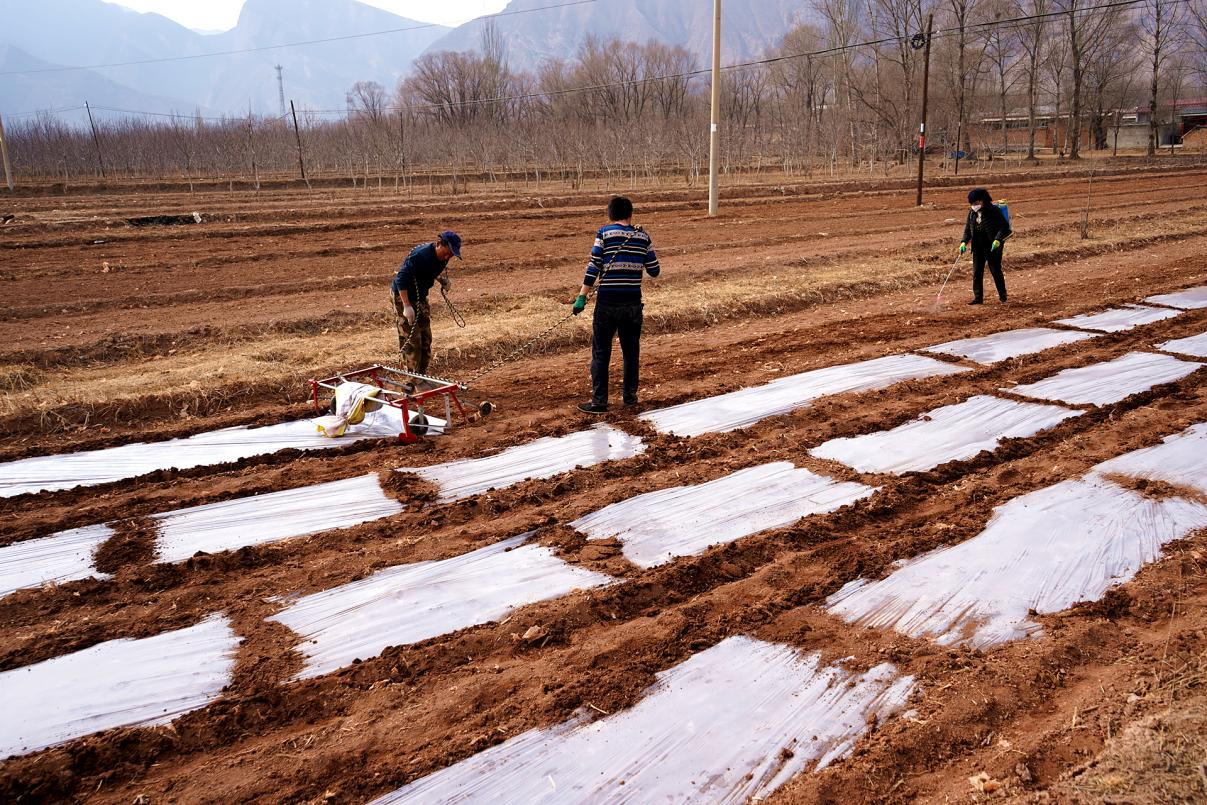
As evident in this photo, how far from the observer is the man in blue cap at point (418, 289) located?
25.1ft

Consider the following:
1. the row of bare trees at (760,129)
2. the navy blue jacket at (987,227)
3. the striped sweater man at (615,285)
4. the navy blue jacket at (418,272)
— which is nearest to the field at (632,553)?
the striped sweater man at (615,285)

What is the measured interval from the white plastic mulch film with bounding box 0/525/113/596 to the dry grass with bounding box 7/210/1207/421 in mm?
2850

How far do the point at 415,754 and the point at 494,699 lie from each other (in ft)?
1.47

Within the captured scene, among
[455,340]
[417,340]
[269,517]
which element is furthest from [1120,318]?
[269,517]

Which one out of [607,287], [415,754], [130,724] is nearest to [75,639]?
[130,724]

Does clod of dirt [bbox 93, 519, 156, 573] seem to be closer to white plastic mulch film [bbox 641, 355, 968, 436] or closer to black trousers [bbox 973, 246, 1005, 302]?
white plastic mulch film [bbox 641, 355, 968, 436]

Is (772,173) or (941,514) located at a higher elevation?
(772,173)

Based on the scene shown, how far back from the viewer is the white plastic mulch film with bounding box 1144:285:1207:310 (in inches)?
434

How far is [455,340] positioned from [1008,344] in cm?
618

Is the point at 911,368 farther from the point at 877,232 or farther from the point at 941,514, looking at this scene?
the point at 877,232

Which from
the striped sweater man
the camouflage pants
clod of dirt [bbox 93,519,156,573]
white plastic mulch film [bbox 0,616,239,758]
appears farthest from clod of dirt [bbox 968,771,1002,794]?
the camouflage pants

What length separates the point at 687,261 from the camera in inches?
632

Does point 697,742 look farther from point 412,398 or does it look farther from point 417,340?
point 417,340

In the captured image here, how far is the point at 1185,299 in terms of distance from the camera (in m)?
11.4
